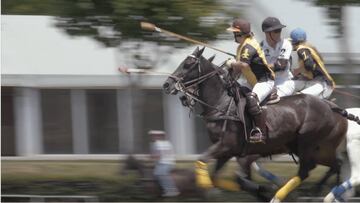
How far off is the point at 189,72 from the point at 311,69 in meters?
1.82

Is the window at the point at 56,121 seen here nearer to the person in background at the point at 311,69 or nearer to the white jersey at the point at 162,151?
the white jersey at the point at 162,151

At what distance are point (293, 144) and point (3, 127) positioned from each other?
1111 cm

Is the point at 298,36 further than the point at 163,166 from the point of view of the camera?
No

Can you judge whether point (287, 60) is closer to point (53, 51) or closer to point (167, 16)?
point (167, 16)

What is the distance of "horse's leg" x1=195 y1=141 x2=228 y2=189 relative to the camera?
1100 centimetres

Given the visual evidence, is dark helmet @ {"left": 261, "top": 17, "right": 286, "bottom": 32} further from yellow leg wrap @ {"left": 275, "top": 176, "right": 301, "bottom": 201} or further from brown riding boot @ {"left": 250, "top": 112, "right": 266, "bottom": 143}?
yellow leg wrap @ {"left": 275, "top": 176, "right": 301, "bottom": 201}

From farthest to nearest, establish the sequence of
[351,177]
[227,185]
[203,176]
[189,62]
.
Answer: [227,185] < [351,177] < [189,62] < [203,176]

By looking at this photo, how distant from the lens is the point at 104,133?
72.1 ft

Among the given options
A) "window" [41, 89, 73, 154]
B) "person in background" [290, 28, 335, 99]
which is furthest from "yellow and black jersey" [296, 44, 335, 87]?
"window" [41, 89, 73, 154]

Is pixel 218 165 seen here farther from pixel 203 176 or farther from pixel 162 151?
pixel 162 151

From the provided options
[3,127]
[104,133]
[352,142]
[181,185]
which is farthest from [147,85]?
[352,142]

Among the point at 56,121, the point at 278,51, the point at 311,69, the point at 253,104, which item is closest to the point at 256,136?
the point at 253,104

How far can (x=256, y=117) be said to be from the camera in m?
11.4

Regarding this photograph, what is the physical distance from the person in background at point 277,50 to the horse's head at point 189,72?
0.93m
